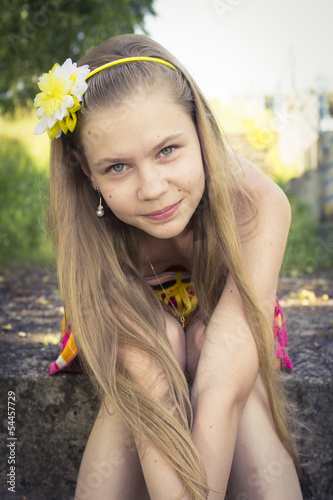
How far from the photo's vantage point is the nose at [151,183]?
127 centimetres

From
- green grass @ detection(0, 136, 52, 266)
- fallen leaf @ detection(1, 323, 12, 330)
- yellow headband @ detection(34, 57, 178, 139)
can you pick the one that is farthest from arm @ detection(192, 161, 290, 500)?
green grass @ detection(0, 136, 52, 266)

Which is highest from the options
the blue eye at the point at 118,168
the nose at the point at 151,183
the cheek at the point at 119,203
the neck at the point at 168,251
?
the blue eye at the point at 118,168

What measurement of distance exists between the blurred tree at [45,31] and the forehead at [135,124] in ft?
14.1

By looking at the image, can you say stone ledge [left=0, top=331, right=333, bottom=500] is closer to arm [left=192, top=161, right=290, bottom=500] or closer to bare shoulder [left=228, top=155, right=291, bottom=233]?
arm [left=192, top=161, right=290, bottom=500]

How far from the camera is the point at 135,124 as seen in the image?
1.27m

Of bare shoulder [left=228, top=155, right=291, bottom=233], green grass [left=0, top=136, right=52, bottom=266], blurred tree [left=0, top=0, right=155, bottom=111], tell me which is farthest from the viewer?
blurred tree [left=0, top=0, right=155, bottom=111]

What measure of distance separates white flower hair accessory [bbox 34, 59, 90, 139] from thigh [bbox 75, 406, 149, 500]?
78cm

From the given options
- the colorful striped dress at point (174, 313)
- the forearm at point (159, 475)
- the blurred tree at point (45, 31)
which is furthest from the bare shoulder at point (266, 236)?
the blurred tree at point (45, 31)

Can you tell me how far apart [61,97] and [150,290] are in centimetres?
59

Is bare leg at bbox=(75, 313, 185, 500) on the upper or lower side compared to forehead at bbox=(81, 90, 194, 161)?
lower

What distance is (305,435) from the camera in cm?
147

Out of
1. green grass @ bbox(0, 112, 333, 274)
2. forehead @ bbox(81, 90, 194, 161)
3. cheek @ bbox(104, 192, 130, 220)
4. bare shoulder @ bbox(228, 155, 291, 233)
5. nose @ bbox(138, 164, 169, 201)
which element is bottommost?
green grass @ bbox(0, 112, 333, 274)

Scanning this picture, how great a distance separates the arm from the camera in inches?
44.7

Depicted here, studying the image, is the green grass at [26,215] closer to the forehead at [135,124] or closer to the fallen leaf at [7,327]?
the fallen leaf at [7,327]
